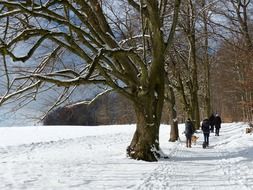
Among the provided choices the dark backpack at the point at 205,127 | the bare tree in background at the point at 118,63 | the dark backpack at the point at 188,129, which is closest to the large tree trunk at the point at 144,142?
the bare tree in background at the point at 118,63

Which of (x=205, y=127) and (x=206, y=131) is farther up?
(x=205, y=127)

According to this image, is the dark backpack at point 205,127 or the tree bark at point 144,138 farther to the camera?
the dark backpack at point 205,127

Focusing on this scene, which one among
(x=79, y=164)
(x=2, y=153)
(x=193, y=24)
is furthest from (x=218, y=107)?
(x=79, y=164)

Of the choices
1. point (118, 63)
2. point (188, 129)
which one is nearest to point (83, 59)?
point (118, 63)

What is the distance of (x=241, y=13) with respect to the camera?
29875 mm

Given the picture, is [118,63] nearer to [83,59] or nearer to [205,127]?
[83,59]

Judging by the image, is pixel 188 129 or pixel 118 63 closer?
pixel 118 63

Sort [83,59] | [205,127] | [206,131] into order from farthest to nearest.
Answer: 1. [205,127]
2. [206,131]
3. [83,59]

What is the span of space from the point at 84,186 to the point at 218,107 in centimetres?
8949

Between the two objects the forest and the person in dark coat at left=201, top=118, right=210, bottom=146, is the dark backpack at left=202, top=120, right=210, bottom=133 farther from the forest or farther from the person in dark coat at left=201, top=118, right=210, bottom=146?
the forest

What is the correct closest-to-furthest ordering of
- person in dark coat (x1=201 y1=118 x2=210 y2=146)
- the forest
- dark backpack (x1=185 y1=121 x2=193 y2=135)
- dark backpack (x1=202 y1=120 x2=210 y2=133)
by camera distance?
the forest < person in dark coat (x1=201 y1=118 x2=210 y2=146) < dark backpack (x1=185 y1=121 x2=193 y2=135) < dark backpack (x1=202 y1=120 x2=210 y2=133)

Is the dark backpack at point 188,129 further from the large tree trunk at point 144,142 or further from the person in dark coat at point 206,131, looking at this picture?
the large tree trunk at point 144,142

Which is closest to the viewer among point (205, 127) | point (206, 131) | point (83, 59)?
point (83, 59)

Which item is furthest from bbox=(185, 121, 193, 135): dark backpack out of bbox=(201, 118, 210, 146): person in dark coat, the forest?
the forest
